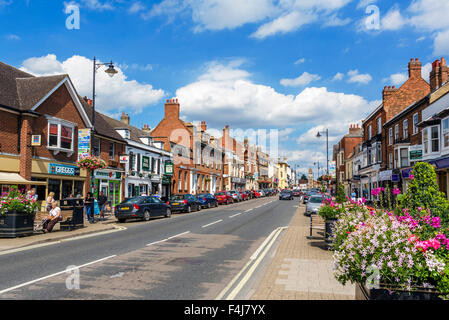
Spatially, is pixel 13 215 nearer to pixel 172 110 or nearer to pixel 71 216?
pixel 71 216

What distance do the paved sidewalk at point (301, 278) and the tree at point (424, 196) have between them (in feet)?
6.70

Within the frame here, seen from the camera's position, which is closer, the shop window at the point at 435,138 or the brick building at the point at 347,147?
the shop window at the point at 435,138

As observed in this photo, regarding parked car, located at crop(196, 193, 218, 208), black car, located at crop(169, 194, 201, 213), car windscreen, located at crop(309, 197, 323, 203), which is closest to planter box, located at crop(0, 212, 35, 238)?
black car, located at crop(169, 194, 201, 213)

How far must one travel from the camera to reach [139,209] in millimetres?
21406

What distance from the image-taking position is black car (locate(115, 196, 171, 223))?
21172 millimetres

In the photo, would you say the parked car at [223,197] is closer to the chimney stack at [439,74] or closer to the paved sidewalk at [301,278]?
the chimney stack at [439,74]

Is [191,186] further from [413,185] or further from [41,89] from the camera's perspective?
[413,185]

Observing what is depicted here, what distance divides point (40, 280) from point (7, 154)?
604 inches

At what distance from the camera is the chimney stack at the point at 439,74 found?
2911cm

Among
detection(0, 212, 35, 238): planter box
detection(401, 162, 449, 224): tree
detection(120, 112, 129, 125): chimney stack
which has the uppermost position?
detection(120, 112, 129, 125): chimney stack

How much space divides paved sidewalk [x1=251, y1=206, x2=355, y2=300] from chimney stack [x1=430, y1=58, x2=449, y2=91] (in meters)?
24.9

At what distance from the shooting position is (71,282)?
7238 mm

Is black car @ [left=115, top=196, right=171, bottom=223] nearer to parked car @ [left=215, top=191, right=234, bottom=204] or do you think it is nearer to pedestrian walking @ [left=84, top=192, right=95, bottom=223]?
pedestrian walking @ [left=84, top=192, right=95, bottom=223]

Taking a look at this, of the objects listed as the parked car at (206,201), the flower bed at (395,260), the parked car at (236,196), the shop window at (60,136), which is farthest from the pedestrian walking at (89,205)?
the parked car at (236,196)
